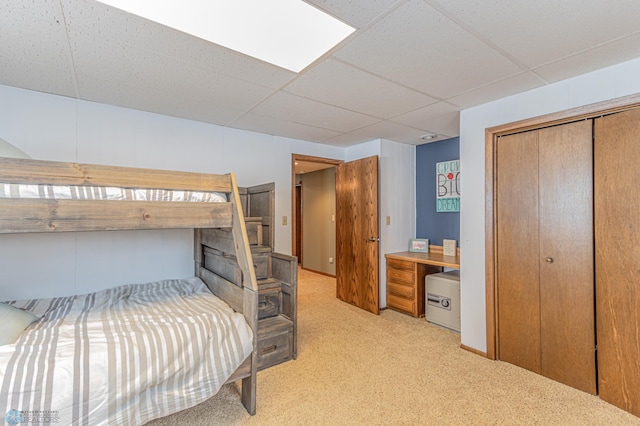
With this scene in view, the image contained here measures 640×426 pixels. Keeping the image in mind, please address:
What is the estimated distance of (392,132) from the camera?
3549mm

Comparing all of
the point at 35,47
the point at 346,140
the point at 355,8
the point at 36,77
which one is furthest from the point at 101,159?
the point at 346,140

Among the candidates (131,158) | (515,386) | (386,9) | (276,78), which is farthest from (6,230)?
(515,386)

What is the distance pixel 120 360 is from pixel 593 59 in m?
3.20

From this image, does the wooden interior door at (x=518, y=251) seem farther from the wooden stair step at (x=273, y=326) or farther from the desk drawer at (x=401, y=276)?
the wooden stair step at (x=273, y=326)

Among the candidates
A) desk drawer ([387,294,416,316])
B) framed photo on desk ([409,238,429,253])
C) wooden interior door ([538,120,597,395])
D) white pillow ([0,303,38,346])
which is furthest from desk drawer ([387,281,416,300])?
white pillow ([0,303,38,346])

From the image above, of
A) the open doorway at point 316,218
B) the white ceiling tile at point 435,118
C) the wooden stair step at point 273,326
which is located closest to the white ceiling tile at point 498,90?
the white ceiling tile at point 435,118

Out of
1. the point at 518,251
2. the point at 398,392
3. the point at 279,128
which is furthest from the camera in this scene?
the point at 279,128

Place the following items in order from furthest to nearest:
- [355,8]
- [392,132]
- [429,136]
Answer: [429,136], [392,132], [355,8]

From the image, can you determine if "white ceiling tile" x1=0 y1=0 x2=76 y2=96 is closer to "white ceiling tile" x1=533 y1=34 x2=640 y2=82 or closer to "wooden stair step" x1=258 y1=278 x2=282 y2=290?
"wooden stair step" x1=258 y1=278 x2=282 y2=290

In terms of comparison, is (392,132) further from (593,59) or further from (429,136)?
(593,59)

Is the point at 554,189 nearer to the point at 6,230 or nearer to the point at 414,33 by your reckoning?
the point at 414,33

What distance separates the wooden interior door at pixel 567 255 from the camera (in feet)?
6.77

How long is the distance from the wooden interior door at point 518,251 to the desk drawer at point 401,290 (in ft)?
3.78

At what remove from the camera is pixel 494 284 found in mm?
2539
